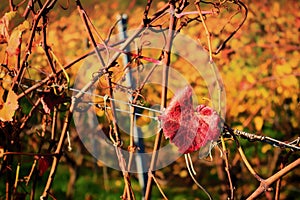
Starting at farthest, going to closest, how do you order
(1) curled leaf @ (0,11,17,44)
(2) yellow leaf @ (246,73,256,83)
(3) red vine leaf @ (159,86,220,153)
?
(2) yellow leaf @ (246,73,256,83)
(1) curled leaf @ (0,11,17,44)
(3) red vine leaf @ (159,86,220,153)

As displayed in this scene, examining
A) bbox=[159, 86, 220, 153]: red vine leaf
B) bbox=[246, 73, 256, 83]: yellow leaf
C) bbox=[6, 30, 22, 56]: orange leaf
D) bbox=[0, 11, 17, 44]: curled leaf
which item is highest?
bbox=[246, 73, 256, 83]: yellow leaf

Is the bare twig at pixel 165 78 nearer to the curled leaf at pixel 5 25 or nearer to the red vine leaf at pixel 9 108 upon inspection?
the red vine leaf at pixel 9 108

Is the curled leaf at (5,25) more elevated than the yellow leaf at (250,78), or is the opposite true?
the yellow leaf at (250,78)

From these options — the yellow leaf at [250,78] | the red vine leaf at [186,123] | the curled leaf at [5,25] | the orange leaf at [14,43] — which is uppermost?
the yellow leaf at [250,78]

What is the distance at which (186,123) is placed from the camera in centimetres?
130

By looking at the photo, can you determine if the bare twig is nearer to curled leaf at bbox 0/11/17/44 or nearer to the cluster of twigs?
the cluster of twigs

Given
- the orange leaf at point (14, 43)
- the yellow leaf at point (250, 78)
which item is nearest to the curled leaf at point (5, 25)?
the orange leaf at point (14, 43)

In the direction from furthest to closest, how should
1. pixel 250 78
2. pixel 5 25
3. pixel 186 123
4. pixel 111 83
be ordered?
pixel 250 78 → pixel 5 25 → pixel 111 83 → pixel 186 123

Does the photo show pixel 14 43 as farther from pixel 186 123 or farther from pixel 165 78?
pixel 186 123

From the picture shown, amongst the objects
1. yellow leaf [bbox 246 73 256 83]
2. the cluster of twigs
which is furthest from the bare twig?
yellow leaf [bbox 246 73 256 83]

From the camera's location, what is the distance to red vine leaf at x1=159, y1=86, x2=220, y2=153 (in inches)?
A: 50.7

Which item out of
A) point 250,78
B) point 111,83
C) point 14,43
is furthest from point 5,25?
point 250,78

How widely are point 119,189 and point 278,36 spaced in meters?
1.68

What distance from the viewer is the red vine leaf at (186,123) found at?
1288 millimetres
